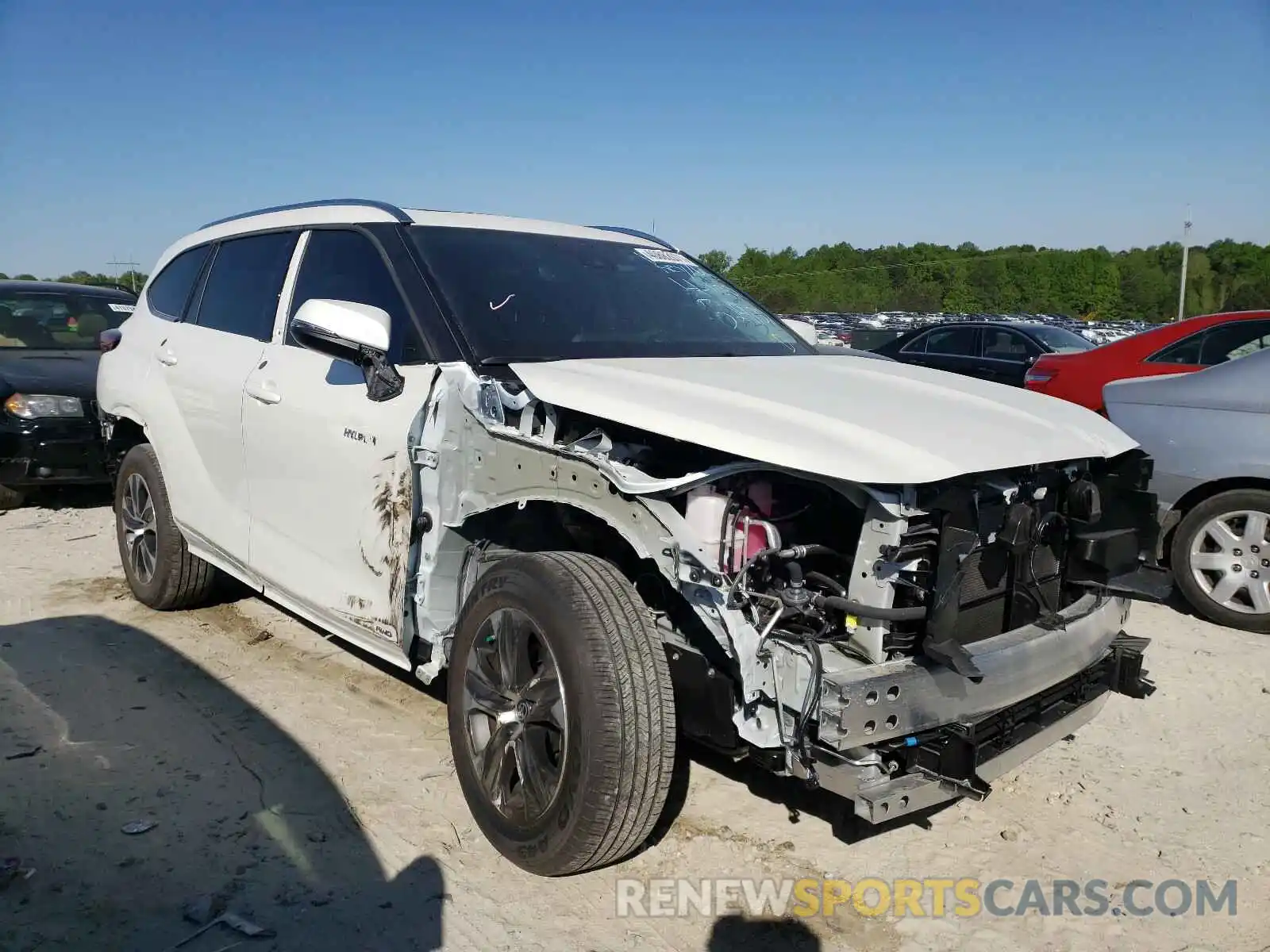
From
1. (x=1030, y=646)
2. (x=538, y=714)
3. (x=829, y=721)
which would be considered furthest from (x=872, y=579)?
(x=538, y=714)

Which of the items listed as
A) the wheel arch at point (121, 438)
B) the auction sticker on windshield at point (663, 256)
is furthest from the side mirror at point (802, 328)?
the wheel arch at point (121, 438)

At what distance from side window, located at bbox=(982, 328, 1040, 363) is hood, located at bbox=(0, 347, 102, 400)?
10.1 metres

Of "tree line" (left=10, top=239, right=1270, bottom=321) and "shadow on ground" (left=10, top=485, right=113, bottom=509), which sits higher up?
"tree line" (left=10, top=239, right=1270, bottom=321)

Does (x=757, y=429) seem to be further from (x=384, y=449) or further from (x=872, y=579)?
(x=384, y=449)

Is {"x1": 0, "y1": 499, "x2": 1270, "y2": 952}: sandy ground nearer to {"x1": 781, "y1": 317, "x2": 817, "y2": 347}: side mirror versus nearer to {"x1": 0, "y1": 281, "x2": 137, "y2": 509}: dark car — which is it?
{"x1": 781, "y1": 317, "x2": 817, "y2": 347}: side mirror

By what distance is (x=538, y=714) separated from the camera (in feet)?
9.18

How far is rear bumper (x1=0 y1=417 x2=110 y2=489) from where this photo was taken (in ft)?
24.6

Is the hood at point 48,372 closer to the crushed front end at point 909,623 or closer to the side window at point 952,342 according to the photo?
the crushed front end at point 909,623

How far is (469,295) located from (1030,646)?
214cm

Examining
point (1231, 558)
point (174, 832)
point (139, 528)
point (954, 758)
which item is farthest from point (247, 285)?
point (1231, 558)

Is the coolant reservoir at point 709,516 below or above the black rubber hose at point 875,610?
above

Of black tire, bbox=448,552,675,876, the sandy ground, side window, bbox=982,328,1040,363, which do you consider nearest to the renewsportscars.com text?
the sandy ground

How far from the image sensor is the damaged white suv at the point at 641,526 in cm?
245

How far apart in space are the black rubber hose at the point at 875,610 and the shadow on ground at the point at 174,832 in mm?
1380
